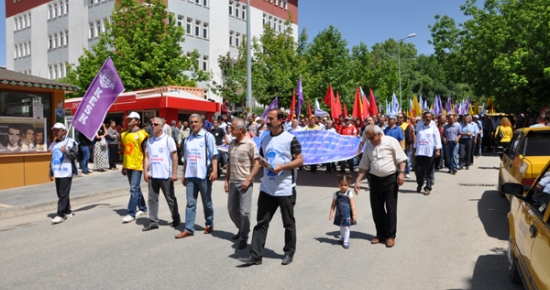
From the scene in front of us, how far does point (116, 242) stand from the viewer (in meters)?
7.23

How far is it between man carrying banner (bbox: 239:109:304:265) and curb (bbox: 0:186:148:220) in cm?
643

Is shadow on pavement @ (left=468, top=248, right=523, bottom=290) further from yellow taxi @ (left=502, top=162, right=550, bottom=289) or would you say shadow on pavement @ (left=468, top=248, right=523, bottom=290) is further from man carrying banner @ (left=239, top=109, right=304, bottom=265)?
man carrying banner @ (left=239, top=109, right=304, bottom=265)

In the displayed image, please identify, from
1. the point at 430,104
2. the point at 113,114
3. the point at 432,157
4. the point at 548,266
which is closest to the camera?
the point at 548,266

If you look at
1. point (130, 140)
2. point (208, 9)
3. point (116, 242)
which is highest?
point (208, 9)

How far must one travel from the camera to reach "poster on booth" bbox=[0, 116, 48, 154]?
44.2 feet

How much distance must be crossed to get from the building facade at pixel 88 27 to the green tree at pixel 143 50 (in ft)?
29.7

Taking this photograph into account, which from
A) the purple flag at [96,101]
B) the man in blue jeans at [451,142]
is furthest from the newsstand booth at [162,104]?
the man in blue jeans at [451,142]

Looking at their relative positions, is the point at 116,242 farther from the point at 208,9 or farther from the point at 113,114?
the point at 208,9

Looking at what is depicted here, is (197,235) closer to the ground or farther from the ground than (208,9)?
closer to the ground

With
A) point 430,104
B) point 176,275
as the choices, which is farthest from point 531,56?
point 430,104

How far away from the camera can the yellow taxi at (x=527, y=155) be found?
7.12m

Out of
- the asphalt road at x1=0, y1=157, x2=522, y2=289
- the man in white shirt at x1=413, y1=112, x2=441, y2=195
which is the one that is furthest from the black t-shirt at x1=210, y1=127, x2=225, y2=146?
the man in white shirt at x1=413, y1=112, x2=441, y2=195

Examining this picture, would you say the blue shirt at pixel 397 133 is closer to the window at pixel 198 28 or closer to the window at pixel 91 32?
the window at pixel 198 28

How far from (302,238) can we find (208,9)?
145ft
